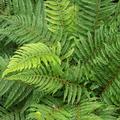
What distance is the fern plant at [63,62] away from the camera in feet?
8.78

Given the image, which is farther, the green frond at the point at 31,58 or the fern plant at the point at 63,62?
the fern plant at the point at 63,62

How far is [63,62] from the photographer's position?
2895 mm

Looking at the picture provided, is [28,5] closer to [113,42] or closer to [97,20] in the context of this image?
[97,20]

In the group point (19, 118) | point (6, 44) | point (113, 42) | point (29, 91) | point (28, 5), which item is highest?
point (28, 5)

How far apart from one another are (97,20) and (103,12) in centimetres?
9

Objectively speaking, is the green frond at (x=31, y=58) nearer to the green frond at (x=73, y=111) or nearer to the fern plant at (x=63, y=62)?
the fern plant at (x=63, y=62)

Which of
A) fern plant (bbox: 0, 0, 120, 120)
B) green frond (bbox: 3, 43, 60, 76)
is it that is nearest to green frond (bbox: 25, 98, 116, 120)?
fern plant (bbox: 0, 0, 120, 120)

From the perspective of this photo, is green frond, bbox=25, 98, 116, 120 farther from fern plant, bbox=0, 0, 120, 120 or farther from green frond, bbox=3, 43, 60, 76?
green frond, bbox=3, 43, 60, 76

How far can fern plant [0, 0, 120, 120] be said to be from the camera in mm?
2677

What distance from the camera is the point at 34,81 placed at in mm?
2646

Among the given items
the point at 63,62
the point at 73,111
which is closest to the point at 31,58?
the point at 63,62

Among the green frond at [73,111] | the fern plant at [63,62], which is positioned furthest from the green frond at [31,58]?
the green frond at [73,111]

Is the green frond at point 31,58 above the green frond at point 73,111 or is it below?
above

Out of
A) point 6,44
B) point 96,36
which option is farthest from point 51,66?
point 6,44
